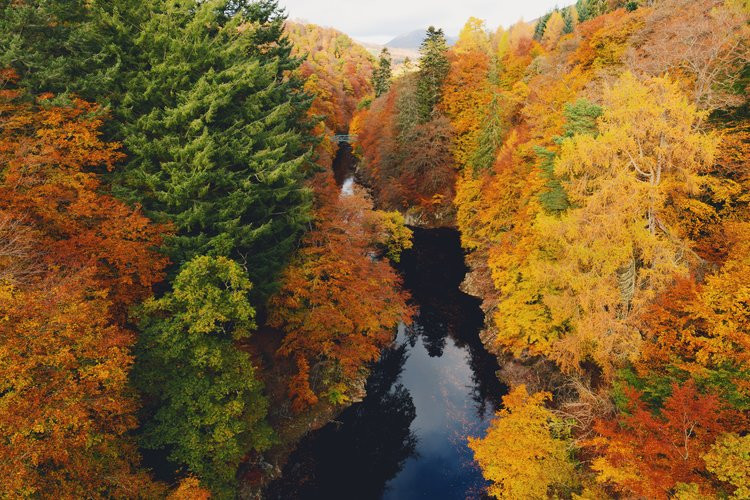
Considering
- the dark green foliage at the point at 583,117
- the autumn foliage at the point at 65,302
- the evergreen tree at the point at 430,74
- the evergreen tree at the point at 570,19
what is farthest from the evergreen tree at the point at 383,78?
the autumn foliage at the point at 65,302

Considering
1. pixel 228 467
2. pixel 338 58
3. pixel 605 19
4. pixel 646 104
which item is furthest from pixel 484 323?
pixel 338 58

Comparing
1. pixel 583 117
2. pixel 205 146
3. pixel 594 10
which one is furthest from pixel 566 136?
pixel 594 10

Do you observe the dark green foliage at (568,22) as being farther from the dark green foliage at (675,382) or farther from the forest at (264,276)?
the dark green foliage at (675,382)

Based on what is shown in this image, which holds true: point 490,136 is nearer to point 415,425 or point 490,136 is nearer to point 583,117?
point 583,117

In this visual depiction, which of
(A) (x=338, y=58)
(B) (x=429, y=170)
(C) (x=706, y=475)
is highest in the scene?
(A) (x=338, y=58)

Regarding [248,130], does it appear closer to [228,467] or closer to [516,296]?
[228,467]

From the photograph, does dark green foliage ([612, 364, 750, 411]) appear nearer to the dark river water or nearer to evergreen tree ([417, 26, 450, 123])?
the dark river water
